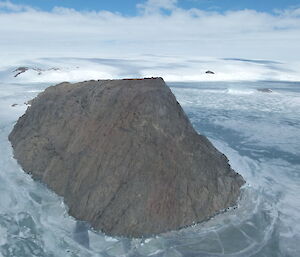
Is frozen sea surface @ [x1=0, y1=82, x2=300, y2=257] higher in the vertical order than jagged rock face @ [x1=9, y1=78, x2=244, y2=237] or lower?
lower

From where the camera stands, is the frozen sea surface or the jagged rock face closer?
the frozen sea surface

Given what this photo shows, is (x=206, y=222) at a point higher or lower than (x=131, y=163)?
lower

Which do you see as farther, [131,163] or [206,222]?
[131,163]

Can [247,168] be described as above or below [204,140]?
below

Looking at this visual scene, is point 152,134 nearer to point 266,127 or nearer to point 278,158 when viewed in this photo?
point 278,158

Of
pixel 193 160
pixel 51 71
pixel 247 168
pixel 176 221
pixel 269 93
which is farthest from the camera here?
pixel 51 71

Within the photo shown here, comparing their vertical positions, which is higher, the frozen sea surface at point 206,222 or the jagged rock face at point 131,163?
the jagged rock face at point 131,163

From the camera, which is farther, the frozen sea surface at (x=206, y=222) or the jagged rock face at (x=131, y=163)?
the jagged rock face at (x=131, y=163)

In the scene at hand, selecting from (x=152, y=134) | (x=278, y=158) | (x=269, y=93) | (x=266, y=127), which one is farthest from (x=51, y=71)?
(x=152, y=134)
